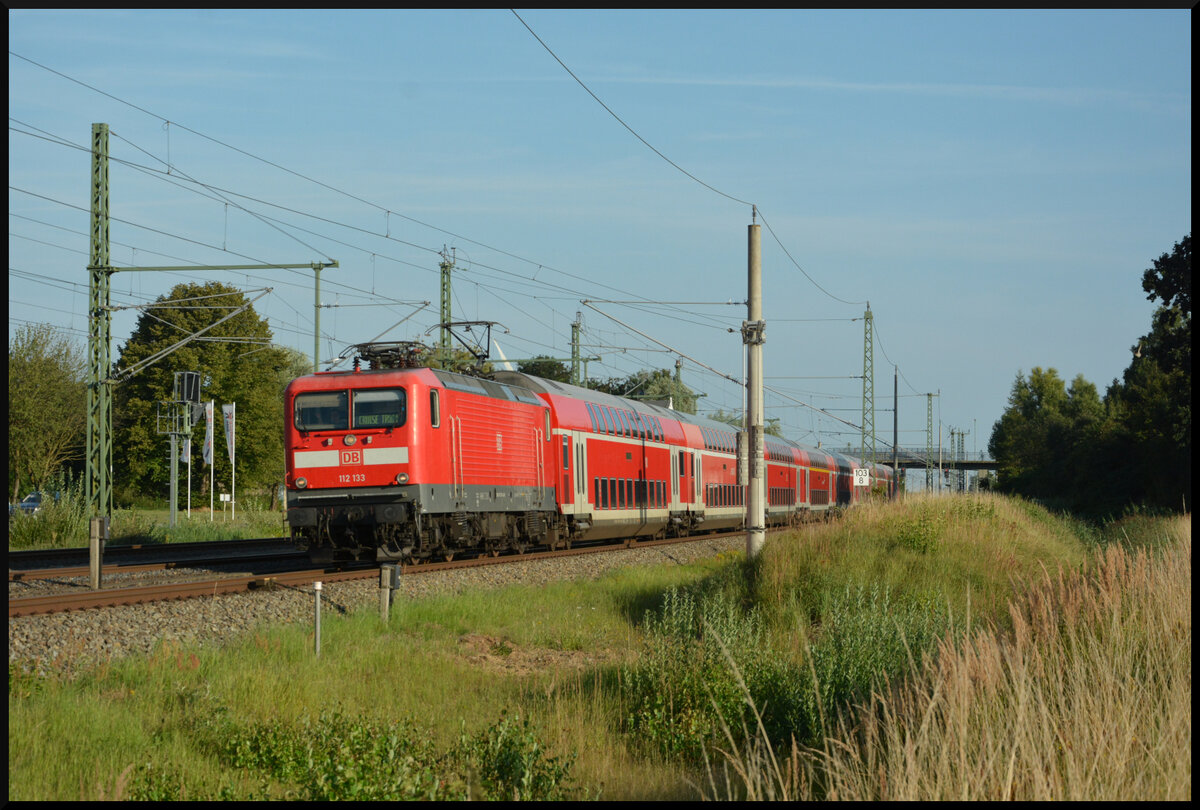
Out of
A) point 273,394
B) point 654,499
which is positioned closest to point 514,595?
point 654,499

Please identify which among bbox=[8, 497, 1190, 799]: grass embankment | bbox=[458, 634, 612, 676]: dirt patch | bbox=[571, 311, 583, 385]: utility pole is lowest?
bbox=[458, 634, 612, 676]: dirt patch

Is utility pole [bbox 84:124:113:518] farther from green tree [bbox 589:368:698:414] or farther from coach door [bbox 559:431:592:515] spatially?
green tree [bbox 589:368:698:414]

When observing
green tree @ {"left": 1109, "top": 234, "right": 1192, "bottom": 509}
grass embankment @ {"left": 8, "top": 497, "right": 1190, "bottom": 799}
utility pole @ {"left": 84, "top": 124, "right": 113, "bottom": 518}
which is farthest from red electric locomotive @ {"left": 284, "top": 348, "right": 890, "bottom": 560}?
green tree @ {"left": 1109, "top": 234, "right": 1192, "bottom": 509}

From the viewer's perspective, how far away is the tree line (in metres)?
41.4

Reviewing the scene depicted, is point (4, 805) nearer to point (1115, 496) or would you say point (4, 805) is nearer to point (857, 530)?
point (857, 530)

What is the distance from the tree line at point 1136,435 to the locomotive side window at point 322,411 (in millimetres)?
25925

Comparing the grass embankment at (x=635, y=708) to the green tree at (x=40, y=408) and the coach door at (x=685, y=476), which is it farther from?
the green tree at (x=40, y=408)

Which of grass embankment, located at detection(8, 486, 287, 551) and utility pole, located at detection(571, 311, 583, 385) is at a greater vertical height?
utility pole, located at detection(571, 311, 583, 385)

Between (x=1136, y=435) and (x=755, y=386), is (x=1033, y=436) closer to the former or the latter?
(x=1136, y=435)

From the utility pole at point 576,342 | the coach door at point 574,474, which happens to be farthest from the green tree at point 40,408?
the coach door at point 574,474

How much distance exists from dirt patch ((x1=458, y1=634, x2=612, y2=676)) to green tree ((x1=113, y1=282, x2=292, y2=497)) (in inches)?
2124

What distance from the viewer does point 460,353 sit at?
226 ft

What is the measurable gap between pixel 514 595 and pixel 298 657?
5823 mm

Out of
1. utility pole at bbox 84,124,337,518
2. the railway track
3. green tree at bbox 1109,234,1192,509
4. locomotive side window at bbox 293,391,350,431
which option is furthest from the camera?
green tree at bbox 1109,234,1192,509
